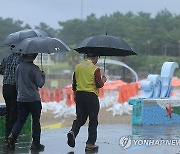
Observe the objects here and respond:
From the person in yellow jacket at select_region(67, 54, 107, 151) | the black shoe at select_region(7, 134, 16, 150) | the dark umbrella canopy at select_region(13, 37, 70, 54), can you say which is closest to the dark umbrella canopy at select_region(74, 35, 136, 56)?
the person in yellow jacket at select_region(67, 54, 107, 151)

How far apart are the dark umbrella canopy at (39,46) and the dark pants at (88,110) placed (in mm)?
753

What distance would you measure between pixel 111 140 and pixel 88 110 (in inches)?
71.5

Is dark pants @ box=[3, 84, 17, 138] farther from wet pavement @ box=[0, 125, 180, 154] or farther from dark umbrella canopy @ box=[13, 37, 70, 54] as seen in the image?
dark umbrella canopy @ box=[13, 37, 70, 54]

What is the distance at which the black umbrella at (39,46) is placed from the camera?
25.9ft

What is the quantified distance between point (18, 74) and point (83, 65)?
38.5 inches

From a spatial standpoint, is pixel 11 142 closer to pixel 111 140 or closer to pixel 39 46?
pixel 39 46

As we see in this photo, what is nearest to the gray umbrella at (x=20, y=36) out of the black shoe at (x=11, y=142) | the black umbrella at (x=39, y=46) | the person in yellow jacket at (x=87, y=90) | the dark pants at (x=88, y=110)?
the black umbrella at (x=39, y=46)

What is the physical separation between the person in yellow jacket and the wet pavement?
0.41m

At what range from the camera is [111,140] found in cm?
977

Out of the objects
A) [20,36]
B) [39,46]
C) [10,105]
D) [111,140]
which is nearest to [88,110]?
[39,46]

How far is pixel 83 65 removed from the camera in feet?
Result: 26.4

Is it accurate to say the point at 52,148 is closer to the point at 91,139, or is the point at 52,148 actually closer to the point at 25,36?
the point at 91,139

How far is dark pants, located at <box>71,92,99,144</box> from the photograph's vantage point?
805cm

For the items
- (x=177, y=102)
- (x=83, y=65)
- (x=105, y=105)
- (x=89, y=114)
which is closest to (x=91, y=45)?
(x=83, y=65)
